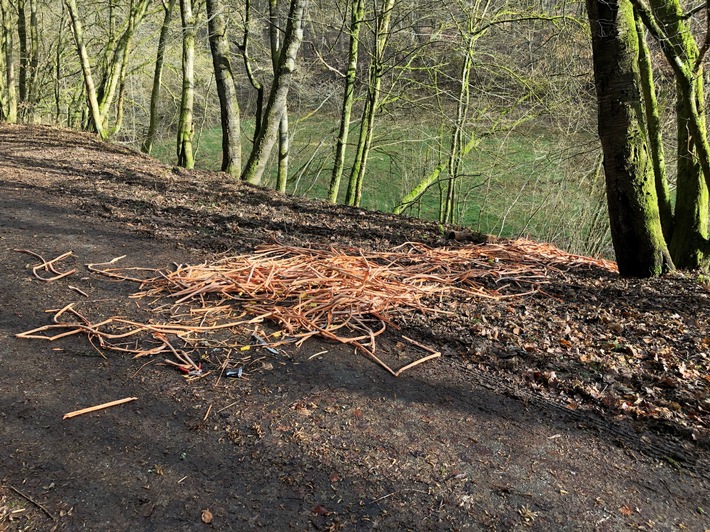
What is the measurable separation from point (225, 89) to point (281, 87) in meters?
1.04

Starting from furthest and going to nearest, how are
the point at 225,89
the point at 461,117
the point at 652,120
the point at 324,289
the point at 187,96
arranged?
the point at 461,117, the point at 187,96, the point at 225,89, the point at 652,120, the point at 324,289

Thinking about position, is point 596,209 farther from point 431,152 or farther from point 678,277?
point 678,277

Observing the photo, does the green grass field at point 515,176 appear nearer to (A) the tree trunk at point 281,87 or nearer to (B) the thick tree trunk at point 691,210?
(A) the tree trunk at point 281,87

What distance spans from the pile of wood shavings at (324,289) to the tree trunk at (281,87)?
12.8 ft

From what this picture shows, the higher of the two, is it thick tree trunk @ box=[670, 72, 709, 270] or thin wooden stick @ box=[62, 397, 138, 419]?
thick tree trunk @ box=[670, 72, 709, 270]

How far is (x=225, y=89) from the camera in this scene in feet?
28.6

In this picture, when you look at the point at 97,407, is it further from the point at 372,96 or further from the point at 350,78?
the point at 372,96

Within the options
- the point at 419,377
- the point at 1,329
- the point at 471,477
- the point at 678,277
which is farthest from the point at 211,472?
the point at 678,277

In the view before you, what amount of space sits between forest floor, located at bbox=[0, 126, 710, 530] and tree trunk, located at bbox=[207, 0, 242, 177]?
454 cm

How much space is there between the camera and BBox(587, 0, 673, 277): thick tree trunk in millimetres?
4414

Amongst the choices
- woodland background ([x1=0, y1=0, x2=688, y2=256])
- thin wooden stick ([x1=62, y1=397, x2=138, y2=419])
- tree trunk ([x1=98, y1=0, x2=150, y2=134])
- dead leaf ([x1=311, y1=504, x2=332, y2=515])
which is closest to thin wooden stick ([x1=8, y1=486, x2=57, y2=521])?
thin wooden stick ([x1=62, y1=397, x2=138, y2=419])

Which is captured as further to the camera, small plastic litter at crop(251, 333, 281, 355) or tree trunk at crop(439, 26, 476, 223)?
tree trunk at crop(439, 26, 476, 223)

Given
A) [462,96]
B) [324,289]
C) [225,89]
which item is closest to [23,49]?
[225,89]

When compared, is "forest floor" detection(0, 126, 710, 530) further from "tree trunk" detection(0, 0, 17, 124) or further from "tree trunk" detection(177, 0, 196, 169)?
"tree trunk" detection(0, 0, 17, 124)
